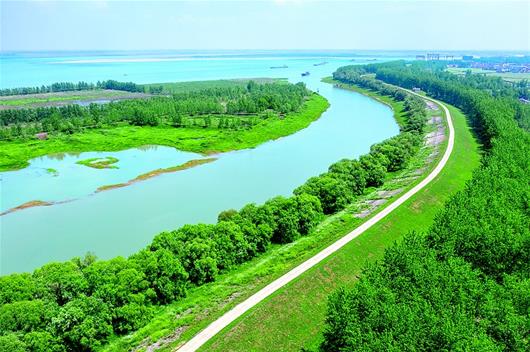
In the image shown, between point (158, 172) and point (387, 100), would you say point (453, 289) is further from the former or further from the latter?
point (387, 100)

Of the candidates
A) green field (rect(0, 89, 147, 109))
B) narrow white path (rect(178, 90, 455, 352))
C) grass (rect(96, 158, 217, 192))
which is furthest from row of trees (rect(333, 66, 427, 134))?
green field (rect(0, 89, 147, 109))

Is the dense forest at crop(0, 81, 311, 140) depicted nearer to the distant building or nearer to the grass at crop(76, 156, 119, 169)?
the distant building

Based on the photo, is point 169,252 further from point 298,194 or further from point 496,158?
point 496,158

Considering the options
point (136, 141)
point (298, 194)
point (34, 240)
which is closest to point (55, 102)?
point (136, 141)

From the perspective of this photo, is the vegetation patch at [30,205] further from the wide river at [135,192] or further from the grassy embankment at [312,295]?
the grassy embankment at [312,295]

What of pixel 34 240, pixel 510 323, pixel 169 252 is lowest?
pixel 34 240

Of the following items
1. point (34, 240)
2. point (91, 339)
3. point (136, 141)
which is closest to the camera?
point (91, 339)

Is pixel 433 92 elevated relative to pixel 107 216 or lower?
elevated
